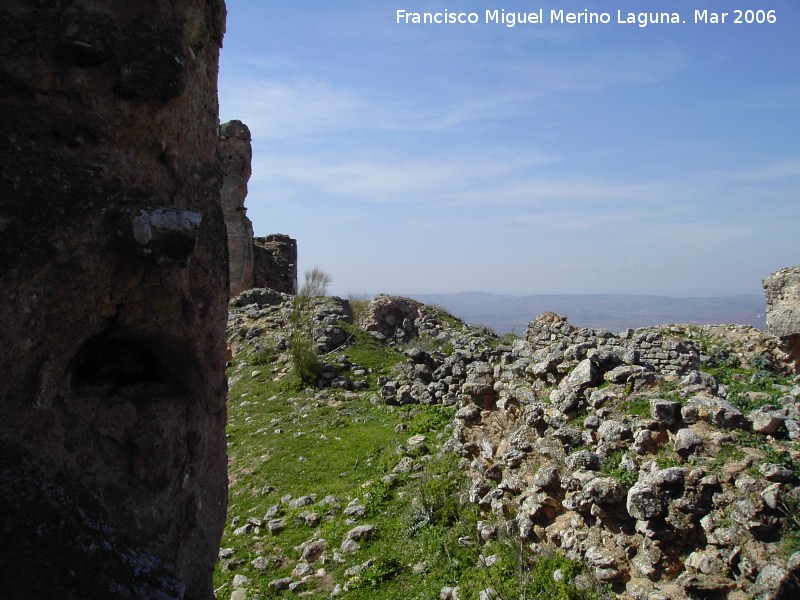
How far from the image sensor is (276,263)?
2866 cm

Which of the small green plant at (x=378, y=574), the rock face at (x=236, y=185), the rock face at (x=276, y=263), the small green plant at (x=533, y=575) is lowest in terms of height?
the small green plant at (x=378, y=574)

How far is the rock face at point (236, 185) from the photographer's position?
74.4 feet

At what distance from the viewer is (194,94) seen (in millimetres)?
4195

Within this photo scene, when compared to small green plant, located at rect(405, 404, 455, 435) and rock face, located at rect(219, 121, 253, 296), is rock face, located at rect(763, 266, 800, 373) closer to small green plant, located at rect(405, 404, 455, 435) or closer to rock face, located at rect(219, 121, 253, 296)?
small green plant, located at rect(405, 404, 455, 435)

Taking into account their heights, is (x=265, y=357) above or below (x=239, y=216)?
below

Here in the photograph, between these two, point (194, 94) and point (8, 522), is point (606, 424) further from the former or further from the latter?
point (8, 522)

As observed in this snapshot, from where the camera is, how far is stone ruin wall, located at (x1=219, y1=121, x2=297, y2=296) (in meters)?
22.8

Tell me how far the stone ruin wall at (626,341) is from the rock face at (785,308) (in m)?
3.07

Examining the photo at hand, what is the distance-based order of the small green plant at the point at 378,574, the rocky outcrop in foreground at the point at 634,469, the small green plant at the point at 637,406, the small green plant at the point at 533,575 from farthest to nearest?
1. the small green plant at the point at 378,574
2. the small green plant at the point at 637,406
3. the small green plant at the point at 533,575
4. the rocky outcrop in foreground at the point at 634,469

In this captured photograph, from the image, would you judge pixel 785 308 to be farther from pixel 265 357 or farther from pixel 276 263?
pixel 276 263

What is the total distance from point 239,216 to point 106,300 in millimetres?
20638

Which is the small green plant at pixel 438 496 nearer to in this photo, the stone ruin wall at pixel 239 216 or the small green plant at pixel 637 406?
the small green plant at pixel 637 406

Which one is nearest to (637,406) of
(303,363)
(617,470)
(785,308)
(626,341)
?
(617,470)

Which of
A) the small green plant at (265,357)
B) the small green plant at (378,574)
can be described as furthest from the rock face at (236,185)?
the small green plant at (378,574)
